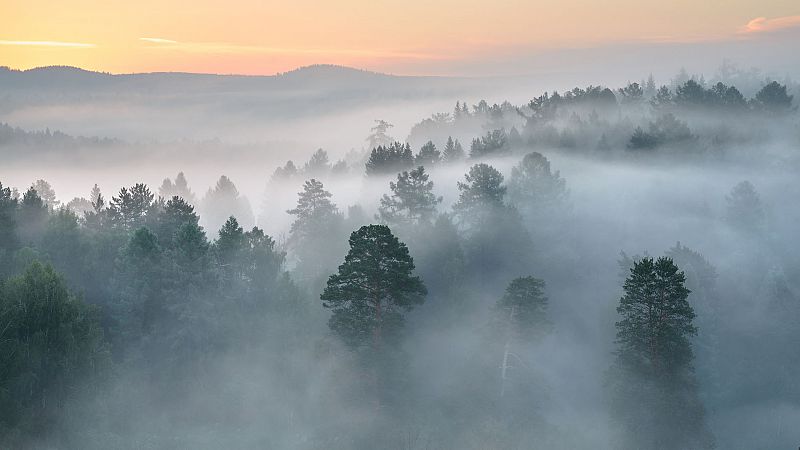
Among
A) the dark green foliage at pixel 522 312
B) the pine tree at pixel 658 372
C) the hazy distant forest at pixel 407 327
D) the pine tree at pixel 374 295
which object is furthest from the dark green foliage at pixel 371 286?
the pine tree at pixel 658 372

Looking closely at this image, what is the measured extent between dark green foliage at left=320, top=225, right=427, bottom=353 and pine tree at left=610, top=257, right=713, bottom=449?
13.5 metres

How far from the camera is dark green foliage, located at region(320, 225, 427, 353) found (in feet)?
167

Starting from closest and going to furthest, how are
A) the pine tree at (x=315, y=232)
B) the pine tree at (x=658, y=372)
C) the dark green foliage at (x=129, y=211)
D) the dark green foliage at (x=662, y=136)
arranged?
the pine tree at (x=658, y=372) → the dark green foliage at (x=129, y=211) → the pine tree at (x=315, y=232) → the dark green foliage at (x=662, y=136)

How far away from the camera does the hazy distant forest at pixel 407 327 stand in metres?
47.8

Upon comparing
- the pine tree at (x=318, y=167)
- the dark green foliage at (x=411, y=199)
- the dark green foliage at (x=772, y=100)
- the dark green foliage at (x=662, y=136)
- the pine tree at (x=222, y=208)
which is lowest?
the pine tree at (x=222, y=208)

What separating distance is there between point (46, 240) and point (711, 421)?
52943mm

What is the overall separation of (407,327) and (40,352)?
26977 mm

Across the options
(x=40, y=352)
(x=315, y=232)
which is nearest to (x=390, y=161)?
(x=315, y=232)

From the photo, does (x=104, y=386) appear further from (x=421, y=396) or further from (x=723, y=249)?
(x=723, y=249)

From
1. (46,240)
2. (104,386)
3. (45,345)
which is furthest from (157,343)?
(46,240)

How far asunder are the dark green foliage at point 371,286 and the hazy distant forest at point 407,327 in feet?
0.46

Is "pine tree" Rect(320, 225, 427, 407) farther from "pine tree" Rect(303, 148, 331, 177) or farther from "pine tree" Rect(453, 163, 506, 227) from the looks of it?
"pine tree" Rect(303, 148, 331, 177)

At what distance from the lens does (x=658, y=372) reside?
1900 inches

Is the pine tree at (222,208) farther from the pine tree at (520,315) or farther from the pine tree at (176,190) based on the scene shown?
the pine tree at (520,315)
